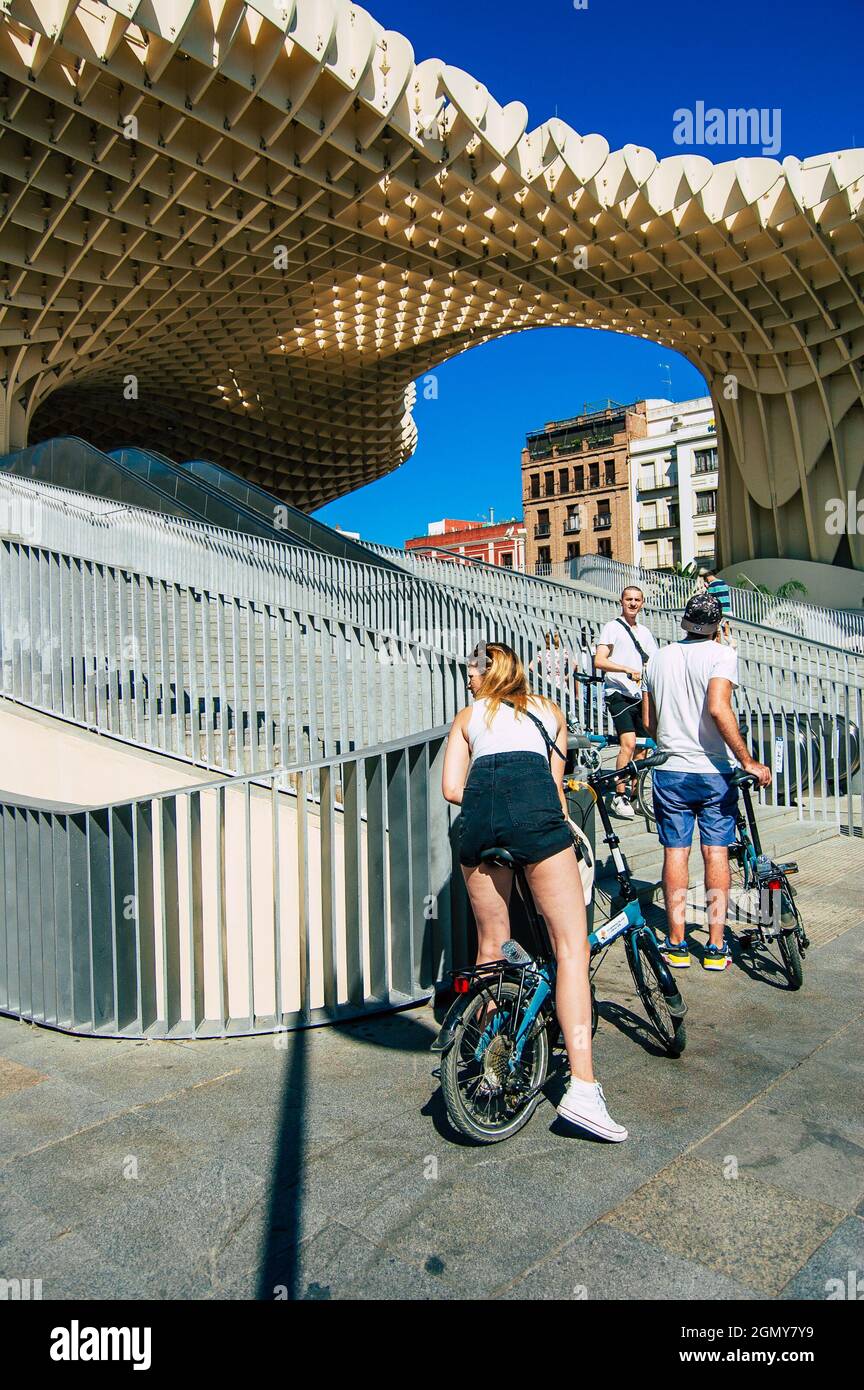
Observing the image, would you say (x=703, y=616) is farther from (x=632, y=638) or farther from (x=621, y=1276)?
(x=621, y=1276)

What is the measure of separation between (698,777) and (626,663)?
262 cm

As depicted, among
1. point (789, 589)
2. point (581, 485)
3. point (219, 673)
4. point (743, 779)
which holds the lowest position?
point (743, 779)

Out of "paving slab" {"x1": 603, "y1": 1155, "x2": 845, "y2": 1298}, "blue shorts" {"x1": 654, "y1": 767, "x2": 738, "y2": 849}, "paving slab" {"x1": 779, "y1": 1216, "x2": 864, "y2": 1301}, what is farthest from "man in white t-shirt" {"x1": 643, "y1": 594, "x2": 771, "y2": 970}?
"paving slab" {"x1": 779, "y1": 1216, "x2": 864, "y2": 1301}

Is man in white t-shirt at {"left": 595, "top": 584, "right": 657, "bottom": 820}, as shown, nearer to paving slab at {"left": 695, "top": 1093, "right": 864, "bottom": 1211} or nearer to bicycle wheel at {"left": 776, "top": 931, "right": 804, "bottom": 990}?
bicycle wheel at {"left": 776, "top": 931, "right": 804, "bottom": 990}

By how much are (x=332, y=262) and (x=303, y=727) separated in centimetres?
2206

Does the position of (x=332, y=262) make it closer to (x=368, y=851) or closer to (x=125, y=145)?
(x=125, y=145)

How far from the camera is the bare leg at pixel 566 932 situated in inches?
Result: 122

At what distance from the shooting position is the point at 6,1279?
2.34m

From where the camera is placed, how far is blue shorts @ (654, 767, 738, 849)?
14.6 feet

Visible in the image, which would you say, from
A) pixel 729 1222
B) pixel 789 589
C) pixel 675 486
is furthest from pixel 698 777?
pixel 675 486

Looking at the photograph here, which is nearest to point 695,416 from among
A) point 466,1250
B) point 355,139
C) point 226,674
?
point 355,139

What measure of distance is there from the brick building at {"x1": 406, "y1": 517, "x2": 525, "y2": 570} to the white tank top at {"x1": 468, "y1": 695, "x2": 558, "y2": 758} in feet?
253

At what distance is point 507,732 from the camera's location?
3229 millimetres

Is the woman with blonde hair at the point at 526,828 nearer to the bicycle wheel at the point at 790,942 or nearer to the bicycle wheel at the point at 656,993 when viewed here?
the bicycle wheel at the point at 656,993
